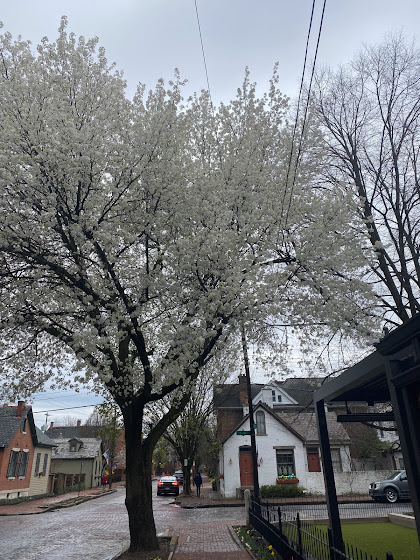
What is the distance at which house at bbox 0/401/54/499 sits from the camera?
28.0 metres

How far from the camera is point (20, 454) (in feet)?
99.3

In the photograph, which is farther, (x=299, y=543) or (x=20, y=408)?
(x=20, y=408)

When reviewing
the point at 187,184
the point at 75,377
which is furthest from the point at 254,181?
the point at 75,377

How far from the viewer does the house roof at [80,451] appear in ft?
154

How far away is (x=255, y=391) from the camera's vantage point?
38.6m

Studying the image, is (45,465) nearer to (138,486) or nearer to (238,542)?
(238,542)

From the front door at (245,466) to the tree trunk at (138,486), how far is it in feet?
68.4

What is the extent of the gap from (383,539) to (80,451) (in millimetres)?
44483

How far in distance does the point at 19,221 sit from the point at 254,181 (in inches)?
240

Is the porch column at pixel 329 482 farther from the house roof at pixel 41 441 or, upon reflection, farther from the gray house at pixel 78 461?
the gray house at pixel 78 461

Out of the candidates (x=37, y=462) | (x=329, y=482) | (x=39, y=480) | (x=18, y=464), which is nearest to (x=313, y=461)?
(x=18, y=464)

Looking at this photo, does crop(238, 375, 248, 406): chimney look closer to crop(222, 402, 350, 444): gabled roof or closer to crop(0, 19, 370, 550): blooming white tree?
crop(222, 402, 350, 444): gabled roof

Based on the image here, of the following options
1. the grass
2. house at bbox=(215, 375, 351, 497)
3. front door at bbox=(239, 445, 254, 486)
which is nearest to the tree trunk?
the grass

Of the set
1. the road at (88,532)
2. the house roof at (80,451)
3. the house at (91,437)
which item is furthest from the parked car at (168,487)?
the house at (91,437)
